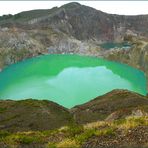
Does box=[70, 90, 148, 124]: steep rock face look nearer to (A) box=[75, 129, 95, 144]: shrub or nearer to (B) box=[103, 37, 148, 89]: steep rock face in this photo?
(A) box=[75, 129, 95, 144]: shrub

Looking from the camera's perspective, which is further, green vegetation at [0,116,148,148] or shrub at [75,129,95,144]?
shrub at [75,129,95,144]

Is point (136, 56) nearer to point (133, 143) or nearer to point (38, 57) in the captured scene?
point (38, 57)

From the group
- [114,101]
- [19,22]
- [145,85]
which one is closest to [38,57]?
[19,22]

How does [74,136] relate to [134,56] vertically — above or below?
above

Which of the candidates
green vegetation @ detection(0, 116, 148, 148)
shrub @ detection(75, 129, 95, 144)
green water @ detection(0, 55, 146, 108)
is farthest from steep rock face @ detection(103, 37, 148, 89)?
shrub @ detection(75, 129, 95, 144)

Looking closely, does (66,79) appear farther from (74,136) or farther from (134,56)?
(74,136)

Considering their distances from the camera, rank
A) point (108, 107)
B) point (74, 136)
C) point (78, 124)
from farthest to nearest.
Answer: point (108, 107)
point (78, 124)
point (74, 136)

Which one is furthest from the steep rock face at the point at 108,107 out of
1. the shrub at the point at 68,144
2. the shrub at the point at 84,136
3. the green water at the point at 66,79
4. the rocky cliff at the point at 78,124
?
the green water at the point at 66,79

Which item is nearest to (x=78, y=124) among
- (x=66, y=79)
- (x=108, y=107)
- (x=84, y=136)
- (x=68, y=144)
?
(x=108, y=107)
